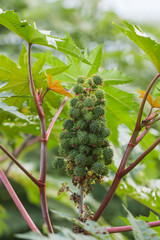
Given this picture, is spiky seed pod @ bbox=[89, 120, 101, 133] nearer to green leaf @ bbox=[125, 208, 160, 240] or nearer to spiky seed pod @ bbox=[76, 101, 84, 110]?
spiky seed pod @ bbox=[76, 101, 84, 110]

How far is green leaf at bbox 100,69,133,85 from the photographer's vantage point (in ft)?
4.07

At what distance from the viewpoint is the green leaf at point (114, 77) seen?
124cm

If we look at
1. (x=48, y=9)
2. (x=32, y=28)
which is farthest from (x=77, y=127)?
(x=48, y=9)

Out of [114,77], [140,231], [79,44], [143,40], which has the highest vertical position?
[79,44]

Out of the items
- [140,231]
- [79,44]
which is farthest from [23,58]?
[79,44]

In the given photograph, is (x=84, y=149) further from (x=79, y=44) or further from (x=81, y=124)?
(x=79, y=44)

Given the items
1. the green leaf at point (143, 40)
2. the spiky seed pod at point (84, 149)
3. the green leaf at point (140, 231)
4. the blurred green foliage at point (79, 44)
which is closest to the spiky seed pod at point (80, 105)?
the spiky seed pod at point (84, 149)

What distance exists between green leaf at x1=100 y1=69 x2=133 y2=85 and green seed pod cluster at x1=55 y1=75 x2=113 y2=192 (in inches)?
11.3

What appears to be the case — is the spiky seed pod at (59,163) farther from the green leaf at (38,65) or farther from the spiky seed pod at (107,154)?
the green leaf at (38,65)

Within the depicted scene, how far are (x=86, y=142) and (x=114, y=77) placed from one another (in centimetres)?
43

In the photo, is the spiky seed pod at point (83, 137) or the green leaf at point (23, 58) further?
the green leaf at point (23, 58)

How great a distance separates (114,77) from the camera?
1.26 m

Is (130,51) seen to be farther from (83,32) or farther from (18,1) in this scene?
(18,1)

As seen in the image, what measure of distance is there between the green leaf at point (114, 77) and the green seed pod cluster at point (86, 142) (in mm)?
286
